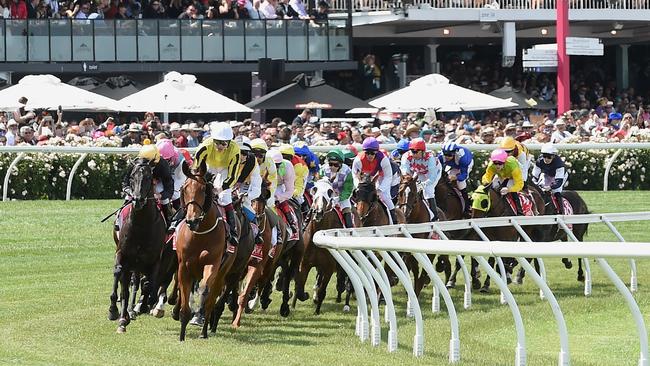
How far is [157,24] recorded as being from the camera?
27719 millimetres

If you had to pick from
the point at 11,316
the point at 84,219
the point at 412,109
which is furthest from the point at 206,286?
the point at 412,109

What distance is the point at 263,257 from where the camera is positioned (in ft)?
37.7

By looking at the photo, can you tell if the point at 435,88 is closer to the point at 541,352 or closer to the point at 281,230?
A: the point at 281,230

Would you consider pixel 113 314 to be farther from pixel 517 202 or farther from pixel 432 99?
pixel 432 99

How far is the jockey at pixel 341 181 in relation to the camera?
12.5 metres

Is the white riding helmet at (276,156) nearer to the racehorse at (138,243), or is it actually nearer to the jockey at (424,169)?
the racehorse at (138,243)

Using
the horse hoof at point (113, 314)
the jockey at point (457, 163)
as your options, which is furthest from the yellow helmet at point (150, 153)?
the jockey at point (457, 163)

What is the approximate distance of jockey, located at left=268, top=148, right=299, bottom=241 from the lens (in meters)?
12.2

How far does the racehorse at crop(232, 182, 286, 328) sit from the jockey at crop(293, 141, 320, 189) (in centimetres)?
135

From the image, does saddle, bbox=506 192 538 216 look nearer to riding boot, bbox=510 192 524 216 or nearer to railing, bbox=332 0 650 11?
riding boot, bbox=510 192 524 216

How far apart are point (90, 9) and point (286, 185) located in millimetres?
16125

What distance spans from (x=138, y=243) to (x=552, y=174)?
19.2 ft

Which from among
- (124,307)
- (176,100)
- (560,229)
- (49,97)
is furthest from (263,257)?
(176,100)

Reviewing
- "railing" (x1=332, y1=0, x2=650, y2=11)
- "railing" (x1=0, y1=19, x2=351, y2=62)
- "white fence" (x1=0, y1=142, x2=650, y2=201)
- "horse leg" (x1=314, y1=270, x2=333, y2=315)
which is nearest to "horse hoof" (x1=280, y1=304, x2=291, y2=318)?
"horse leg" (x1=314, y1=270, x2=333, y2=315)
